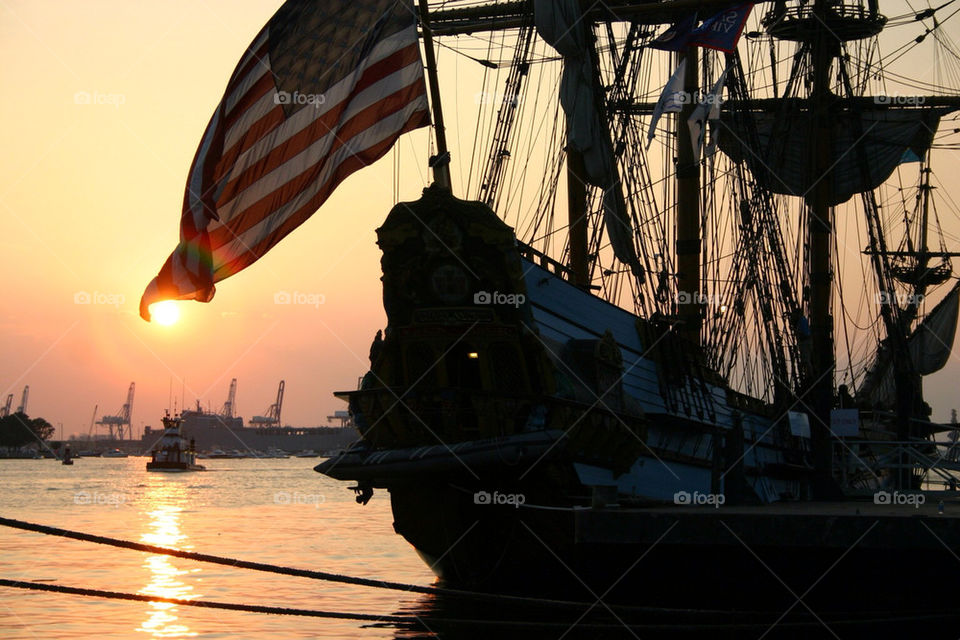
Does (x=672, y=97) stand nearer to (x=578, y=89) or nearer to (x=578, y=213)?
(x=578, y=89)

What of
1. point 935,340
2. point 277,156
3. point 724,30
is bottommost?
point 277,156

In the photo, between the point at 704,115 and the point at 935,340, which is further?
the point at 935,340

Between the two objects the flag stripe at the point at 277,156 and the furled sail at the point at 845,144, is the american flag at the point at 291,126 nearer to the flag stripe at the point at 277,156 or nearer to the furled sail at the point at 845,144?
the flag stripe at the point at 277,156

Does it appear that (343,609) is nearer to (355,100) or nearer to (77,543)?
(355,100)

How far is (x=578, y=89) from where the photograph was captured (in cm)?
3325

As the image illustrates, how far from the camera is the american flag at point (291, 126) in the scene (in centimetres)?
1877

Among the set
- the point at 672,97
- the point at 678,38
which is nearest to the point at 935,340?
the point at 678,38

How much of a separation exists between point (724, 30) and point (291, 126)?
14799mm

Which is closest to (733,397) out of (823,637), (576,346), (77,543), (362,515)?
(576,346)

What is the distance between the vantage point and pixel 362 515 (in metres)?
76.2

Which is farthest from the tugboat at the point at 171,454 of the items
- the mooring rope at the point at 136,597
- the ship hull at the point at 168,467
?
the mooring rope at the point at 136,597

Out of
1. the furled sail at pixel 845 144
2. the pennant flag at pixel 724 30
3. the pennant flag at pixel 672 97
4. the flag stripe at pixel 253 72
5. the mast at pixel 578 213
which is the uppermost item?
the furled sail at pixel 845 144

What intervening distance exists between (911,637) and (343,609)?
13.8m

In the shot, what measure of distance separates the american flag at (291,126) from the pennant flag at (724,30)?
12.4 metres
